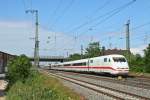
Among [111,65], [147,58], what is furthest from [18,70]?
[147,58]

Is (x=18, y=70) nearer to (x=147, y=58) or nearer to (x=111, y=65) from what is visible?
(x=111, y=65)

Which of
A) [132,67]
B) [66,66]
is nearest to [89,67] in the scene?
[132,67]

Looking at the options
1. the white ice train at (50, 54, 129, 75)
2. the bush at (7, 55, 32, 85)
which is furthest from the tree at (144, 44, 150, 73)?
the bush at (7, 55, 32, 85)

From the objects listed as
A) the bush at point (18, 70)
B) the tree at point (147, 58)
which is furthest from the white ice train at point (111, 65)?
the bush at point (18, 70)

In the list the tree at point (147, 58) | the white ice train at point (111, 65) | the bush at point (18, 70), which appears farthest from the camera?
the tree at point (147, 58)

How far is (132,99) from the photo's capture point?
22547mm

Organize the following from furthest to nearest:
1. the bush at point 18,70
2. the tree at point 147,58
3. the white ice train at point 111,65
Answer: the tree at point 147,58, the white ice train at point 111,65, the bush at point 18,70

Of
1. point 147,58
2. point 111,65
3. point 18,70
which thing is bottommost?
point 18,70

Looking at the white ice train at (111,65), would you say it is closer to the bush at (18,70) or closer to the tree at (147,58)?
the tree at (147,58)

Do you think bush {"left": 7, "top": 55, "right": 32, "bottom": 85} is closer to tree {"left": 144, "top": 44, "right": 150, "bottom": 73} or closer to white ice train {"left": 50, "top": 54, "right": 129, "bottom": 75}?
white ice train {"left": 50, "top": 54, "right": 129, "bottom": 75}

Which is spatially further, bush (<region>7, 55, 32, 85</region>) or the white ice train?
the white ice train

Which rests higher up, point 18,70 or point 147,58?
point 147,58

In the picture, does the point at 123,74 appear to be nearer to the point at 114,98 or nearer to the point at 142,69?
the point at 142,69

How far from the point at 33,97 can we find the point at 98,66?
38238 millimetres
